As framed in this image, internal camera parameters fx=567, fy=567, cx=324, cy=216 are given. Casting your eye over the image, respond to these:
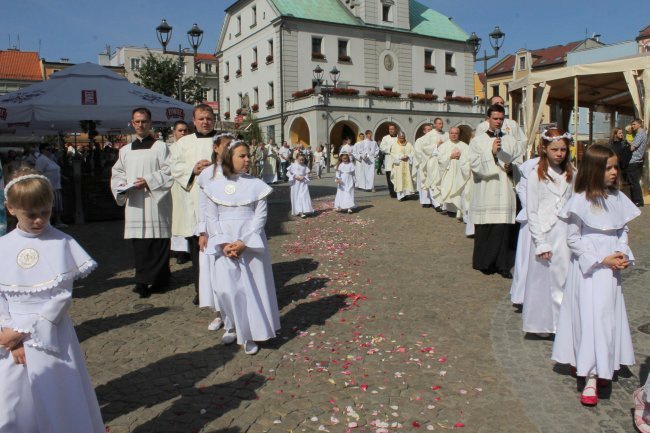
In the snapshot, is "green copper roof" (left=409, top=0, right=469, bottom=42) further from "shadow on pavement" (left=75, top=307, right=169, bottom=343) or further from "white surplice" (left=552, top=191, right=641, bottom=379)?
"white surplice" (left=552, top=191, right=641, bottom=379)

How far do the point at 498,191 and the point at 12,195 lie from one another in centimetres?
596

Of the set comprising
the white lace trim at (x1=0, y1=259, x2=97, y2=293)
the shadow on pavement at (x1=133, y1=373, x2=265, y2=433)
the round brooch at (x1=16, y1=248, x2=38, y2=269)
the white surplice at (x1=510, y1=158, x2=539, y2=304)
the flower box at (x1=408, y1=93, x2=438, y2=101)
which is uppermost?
the flower box at (x1=408, y1=93, x2=438, y2=101)

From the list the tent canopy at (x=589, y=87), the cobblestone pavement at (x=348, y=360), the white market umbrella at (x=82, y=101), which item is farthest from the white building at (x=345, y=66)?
the cobblestone pavement at (x=348, y=360)

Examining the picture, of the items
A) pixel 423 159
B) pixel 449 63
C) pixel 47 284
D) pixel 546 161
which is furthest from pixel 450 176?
pixel 449 63

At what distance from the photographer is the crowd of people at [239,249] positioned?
2881 mm

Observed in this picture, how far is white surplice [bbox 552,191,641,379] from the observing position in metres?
3.80

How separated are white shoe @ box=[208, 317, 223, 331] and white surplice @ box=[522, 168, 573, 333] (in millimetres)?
2874

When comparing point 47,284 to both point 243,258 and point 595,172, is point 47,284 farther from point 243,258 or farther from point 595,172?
point 595,172

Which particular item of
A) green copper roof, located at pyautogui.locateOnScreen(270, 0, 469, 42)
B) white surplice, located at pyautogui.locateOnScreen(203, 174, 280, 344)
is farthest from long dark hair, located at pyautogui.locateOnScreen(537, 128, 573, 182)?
green copper roof, located at pyautogui.locateOnScreen(270, 0, 469, 42)

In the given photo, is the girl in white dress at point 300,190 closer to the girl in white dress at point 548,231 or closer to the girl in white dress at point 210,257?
the girl in white dress at point 210,257

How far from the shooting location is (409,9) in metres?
50.8

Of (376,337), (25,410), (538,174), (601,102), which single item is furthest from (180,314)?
(601,102)

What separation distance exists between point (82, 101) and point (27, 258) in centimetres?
1032

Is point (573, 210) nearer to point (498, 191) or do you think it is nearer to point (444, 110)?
point (498, 191)
